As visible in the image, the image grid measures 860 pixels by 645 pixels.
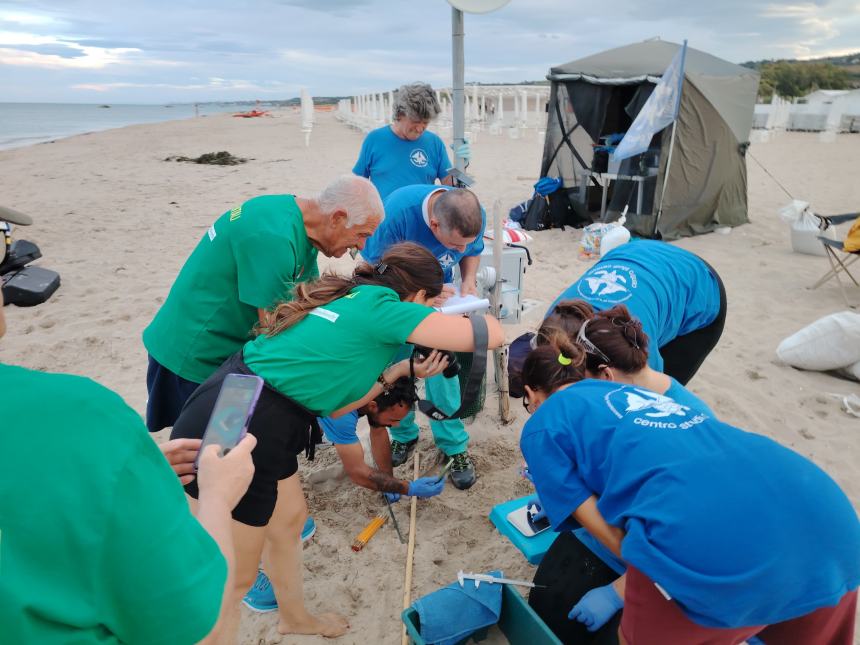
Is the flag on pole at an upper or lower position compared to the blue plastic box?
upper

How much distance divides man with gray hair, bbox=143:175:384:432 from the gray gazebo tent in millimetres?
6232

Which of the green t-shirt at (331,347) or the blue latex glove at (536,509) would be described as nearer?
the green t-shirt at (331,347)

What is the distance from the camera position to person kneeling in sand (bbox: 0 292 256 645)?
2.19 feet

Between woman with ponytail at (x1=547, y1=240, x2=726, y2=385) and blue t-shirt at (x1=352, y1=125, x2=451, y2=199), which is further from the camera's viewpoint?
blue t-shirt at (x1=352, y1=125, x2=451, y2=199)

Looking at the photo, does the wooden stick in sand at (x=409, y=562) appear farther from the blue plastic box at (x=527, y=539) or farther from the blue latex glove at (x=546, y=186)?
the blue latex glove at (x=546, y=186)

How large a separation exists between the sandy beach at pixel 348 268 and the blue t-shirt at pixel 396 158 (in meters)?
1.55

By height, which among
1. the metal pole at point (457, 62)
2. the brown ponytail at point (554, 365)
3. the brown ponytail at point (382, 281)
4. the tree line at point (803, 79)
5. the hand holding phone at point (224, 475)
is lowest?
the brown ponytail at point (554, 365)

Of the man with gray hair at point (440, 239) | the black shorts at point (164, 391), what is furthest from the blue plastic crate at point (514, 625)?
the black shorts at point (164, 391)

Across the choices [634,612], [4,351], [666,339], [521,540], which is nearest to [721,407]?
[666,339]

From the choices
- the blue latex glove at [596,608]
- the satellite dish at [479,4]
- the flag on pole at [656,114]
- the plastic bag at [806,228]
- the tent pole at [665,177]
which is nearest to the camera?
the blue latex glove at [596,608]

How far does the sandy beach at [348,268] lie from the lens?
2482 millimetres

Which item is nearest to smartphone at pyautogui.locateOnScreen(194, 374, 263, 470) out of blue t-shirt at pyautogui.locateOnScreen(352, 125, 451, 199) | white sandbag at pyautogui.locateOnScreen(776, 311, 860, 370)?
blue t-shirt at pyautogui.locateOnScreen(352, 125, 451, 199)

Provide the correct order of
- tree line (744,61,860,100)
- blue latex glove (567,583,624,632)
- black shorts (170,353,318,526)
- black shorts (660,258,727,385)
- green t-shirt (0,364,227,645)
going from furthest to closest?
tree line (744,61,860,100) < black shorts (660,258,727,385) < blue latex glove (567,583,624,632) < black shorts (170,353,318,526) < green t-shirt (0,364,227,645)

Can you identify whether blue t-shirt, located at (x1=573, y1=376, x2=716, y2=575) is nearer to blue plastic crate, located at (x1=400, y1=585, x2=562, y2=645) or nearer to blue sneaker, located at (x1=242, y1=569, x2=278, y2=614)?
blue plastic crate, located at (x1=400, y1=585, x2=562, y2=645)
